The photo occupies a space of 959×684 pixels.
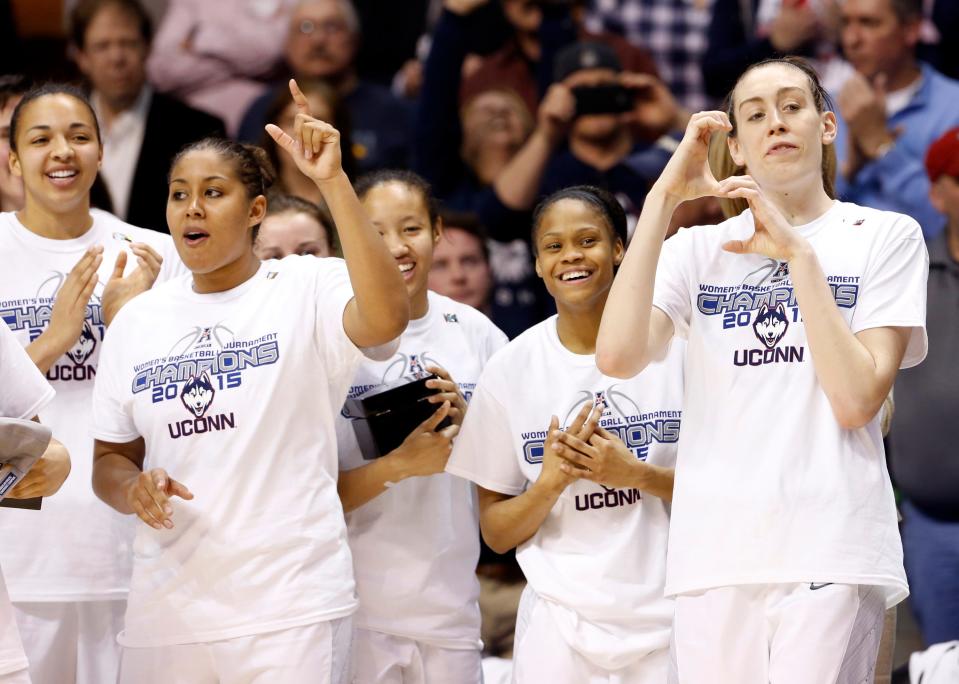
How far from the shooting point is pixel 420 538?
397cm

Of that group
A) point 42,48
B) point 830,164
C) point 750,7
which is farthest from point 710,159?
point 42,48

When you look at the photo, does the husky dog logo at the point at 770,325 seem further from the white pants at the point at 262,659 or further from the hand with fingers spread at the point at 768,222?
the white pants at the point at 262,659

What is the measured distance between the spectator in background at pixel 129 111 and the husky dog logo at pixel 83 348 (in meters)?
2.11

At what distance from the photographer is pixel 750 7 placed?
6.86 meters

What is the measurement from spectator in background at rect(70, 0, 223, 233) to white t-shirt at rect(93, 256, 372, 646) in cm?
256

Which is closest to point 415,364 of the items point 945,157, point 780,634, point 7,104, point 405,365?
point 405,365

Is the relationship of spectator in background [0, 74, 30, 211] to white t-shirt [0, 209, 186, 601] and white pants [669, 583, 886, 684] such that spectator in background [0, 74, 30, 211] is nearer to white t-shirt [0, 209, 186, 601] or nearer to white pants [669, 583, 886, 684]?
white t-shirt [0, 209, 186, 601]

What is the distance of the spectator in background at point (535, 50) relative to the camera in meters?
6.68

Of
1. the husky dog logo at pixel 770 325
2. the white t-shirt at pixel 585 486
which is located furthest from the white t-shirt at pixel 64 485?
the husky dog logo at pixel 770 325

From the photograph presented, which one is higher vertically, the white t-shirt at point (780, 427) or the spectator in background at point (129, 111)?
the spectator in background at point (129, 111)

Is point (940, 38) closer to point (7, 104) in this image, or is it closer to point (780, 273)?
point (780, 273)

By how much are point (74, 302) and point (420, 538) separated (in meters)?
1.19

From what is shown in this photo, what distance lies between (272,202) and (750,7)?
3.26 m

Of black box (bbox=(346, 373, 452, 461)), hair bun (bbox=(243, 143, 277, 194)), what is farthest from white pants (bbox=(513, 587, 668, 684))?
hair bun (bbox=(243, 143, 277, 194))
